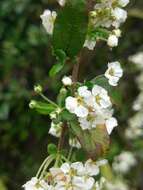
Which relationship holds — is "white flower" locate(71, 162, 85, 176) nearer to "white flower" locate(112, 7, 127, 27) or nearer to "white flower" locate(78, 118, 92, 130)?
"white flower" locate(78, 118, 92, 130)

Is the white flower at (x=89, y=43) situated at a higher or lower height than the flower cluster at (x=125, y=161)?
higher

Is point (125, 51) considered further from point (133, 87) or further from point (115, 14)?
point (115, 14)

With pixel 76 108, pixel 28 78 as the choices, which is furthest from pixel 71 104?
pixel 28 78

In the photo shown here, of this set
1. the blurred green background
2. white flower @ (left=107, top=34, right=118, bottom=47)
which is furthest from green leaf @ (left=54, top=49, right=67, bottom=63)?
the blurred green background

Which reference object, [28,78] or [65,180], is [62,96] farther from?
[28,78]

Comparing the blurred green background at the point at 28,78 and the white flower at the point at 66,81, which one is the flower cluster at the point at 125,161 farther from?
the white flower at the point at 66,81

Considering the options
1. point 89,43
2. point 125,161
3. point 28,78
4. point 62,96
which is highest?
point 28,78

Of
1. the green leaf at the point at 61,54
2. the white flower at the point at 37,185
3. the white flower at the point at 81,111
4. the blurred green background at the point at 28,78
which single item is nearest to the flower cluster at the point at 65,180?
the white flower at the point at 37,185

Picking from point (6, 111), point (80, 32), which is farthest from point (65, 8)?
point (6, 111)
